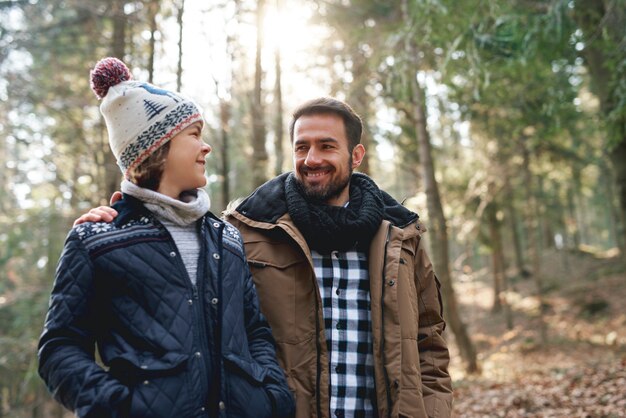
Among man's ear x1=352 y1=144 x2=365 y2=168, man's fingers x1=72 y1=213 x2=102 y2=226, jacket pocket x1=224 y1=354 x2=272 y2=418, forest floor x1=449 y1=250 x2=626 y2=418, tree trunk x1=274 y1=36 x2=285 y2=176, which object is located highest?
tree trunk x1=274 y1=36 x2=285 y2=176

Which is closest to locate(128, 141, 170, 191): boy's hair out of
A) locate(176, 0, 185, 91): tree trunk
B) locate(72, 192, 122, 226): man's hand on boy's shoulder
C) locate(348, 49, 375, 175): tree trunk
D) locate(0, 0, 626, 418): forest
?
locate(72, 192, 122, 226): man's hand on boy's shoulder

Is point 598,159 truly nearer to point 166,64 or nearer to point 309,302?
point 166,64

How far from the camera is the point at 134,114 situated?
2.24 metres

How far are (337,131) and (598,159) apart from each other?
18089mm

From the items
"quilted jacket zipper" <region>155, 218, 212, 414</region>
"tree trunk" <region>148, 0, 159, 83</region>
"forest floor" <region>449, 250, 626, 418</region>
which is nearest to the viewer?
"quilted jacket zipper" <region>155, 218, 212, 414</region>

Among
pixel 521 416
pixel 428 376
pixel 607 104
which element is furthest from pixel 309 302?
pixel 607 104

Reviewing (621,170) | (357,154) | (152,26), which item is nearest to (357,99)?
(152,26)

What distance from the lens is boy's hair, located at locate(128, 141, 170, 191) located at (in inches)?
88.3

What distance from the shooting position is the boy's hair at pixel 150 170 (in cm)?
224

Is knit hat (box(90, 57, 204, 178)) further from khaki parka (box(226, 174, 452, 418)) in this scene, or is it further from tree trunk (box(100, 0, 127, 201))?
tree trunk (box(100, 0, 127, 201))

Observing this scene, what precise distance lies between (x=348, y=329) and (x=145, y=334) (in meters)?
1.23

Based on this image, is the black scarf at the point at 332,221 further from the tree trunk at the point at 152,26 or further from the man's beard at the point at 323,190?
the tree trunk at the point at 152,26

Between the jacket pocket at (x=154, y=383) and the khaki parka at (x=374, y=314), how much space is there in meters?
0.81

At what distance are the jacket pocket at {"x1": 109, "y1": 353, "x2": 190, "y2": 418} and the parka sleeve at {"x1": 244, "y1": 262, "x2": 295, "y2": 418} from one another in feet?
1.32
